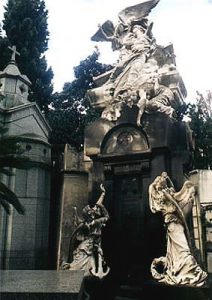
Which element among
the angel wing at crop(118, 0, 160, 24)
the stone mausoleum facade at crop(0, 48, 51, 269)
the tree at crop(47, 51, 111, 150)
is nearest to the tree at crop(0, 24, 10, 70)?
the tree at crop(47, 51, 111, 150)

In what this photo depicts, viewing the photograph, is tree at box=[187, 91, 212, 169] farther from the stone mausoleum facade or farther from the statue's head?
the statue's head

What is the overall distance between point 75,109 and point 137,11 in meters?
8.98

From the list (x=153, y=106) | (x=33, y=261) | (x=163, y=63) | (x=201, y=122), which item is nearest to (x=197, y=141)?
(x=201, y=122)

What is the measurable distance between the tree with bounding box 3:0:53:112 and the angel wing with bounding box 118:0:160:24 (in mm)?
8822

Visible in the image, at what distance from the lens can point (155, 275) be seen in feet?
24.9

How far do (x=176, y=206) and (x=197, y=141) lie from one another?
34.9 ft

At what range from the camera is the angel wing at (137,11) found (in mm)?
11617

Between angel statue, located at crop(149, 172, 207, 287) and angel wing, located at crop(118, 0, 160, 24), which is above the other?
angel wing, located at crop(118, 0, 160, 24)

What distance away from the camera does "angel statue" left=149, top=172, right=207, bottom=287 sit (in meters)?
7.24

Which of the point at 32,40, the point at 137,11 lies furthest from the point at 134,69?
the point at 32,40

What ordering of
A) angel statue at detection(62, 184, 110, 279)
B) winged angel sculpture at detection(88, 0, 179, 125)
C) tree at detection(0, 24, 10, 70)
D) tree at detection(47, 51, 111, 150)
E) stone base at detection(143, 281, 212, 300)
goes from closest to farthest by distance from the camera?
1. stone base at detection(143, 281, 212, 300)
2. angel statue at detection(62, 184, 110, 279)
3. winged angel sculpture at detection(88, 0, 179, 125)
4. tree at detection(47, 51, 111, 150)
5. tree at detection(0, 24, 10, 70)

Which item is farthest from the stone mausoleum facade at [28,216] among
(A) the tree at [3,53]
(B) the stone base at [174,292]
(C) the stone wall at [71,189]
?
(A) the tree at [3,53]

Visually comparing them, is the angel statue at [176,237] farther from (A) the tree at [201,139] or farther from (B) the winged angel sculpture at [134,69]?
(A) the tree at [201,139]

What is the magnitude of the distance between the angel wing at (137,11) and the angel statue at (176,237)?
591 centimetres
